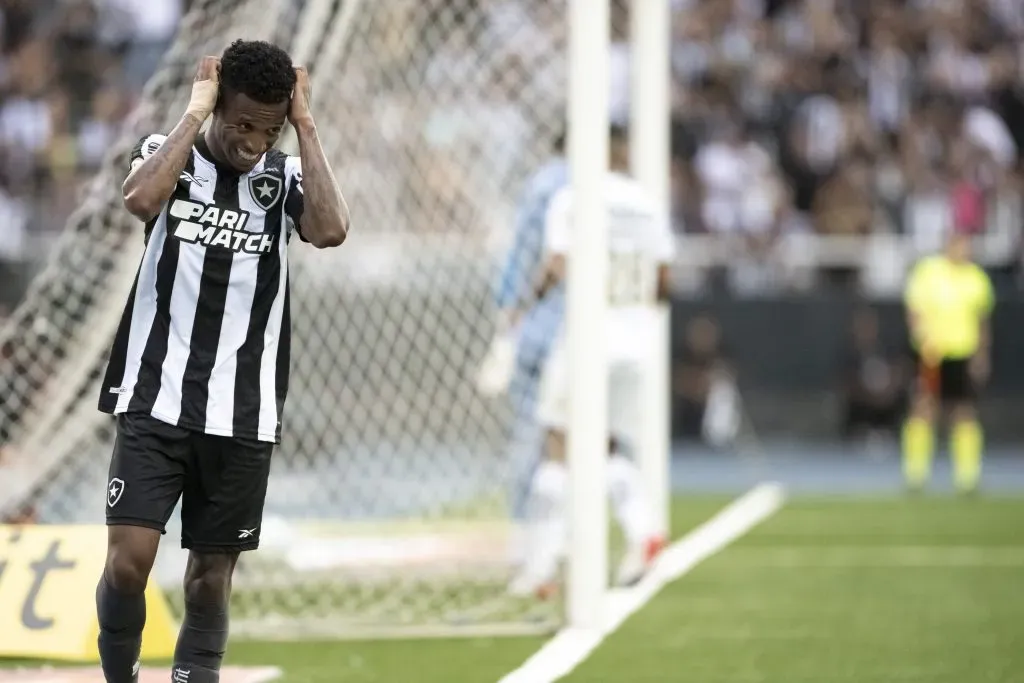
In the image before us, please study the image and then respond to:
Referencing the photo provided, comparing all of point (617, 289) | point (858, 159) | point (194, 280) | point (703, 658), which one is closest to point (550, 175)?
point (617, 289)

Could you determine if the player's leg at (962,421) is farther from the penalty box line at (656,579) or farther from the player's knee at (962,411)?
the penalty box line at (656,579)

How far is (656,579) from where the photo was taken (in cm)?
945

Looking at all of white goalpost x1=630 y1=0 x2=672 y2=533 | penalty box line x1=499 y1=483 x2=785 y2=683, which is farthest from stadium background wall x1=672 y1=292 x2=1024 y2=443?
white goalpost x1=630 y1=0 x2=672 y2=533

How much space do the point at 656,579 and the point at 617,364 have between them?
123cm

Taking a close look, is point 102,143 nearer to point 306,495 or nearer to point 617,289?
point 306,495

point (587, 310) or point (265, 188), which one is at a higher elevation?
point (265, 188)

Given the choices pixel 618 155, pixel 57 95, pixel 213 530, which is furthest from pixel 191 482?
pixel 57 95

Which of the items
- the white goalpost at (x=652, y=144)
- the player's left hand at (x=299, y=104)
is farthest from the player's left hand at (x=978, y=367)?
the player's left hand at (x=299, y=104)

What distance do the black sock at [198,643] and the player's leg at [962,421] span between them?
10879 mm

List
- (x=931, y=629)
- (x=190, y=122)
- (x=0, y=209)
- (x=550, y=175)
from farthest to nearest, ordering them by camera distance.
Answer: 1. (x=0, y=209)
2. (x=550, y=175)
3. (x=931, y=629)
4. (x=190, y=122)

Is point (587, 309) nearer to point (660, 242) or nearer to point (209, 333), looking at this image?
point (660, 242)

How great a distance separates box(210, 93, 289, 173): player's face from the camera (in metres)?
4.81

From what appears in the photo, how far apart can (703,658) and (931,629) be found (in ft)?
4.07

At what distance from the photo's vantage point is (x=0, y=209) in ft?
59.3
